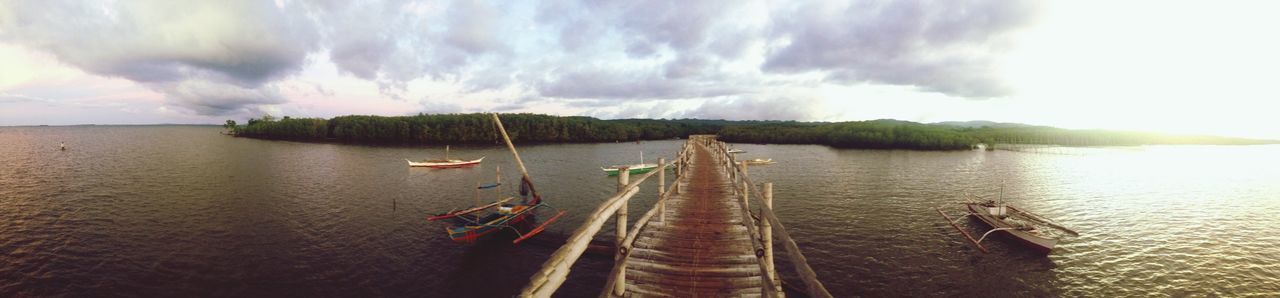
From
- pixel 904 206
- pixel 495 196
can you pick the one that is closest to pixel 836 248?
pixel 904 206

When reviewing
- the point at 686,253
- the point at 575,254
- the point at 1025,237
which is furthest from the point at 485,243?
the point at 1025,237

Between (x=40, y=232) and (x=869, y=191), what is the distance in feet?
172

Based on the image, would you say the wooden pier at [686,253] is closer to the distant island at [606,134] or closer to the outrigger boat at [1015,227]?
the outrigger boat at [1015,227]

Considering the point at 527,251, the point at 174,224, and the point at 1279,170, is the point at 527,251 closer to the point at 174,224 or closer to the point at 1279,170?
the point at 174,224

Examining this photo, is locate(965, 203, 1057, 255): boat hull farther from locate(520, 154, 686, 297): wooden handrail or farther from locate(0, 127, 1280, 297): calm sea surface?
locate(520, 154, 686, 297): wooden handrail

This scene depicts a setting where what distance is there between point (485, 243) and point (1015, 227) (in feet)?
84.8

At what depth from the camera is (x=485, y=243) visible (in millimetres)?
22047

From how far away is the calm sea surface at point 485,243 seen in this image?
17812mm

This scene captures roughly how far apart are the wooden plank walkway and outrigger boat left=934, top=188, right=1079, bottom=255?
15.2 meters

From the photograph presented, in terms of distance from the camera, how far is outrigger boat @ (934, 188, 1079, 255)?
67.9ft

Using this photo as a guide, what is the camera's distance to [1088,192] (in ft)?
128

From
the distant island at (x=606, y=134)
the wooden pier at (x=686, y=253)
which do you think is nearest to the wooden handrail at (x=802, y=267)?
the wooden pier at (x=686, y=253)

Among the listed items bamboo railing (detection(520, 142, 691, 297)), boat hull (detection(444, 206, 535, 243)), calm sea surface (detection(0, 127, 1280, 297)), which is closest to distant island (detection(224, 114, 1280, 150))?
calm sea surface (detection(0, 127, 1280, 297))

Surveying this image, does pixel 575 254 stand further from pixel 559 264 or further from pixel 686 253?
pixel 686 253
